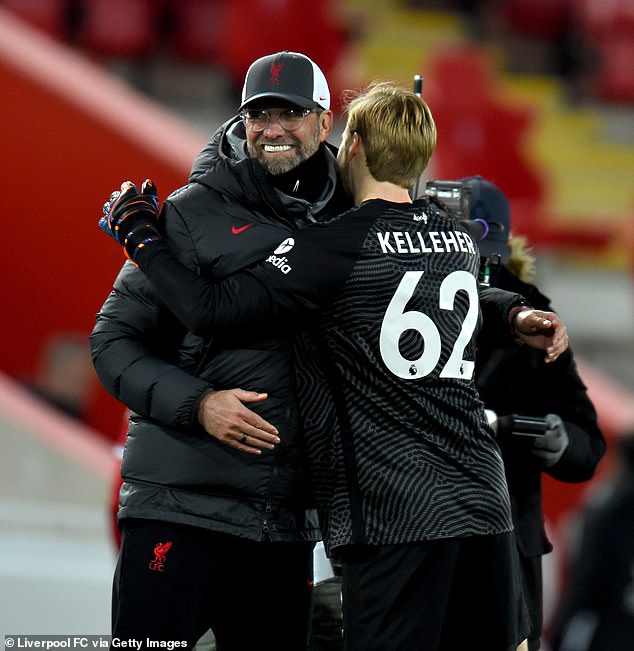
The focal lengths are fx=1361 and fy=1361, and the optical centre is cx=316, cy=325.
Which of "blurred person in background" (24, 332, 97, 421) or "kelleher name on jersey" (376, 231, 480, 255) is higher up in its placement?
"blurred person in background" (24, 332, 97, 421)

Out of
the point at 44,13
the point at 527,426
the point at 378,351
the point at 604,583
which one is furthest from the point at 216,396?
the point at 44,13

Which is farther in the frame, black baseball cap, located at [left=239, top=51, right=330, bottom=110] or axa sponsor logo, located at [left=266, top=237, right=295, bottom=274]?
black baseball cap, located at [left=239, top=51, right=330, bottom=110]

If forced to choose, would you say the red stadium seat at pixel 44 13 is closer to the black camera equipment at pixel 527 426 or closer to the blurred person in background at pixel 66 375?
the blurred person in background at pixel 66 375

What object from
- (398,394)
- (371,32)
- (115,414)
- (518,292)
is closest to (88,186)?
(115,414)

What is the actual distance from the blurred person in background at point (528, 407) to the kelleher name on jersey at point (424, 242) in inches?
15.8

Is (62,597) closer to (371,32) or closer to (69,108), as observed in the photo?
(69,108)

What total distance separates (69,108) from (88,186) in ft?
0.98

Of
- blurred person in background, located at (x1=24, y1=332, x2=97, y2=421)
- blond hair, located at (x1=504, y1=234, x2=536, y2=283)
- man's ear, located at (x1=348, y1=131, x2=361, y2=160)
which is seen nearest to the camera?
man's ear, located at (x1=348, y1=131, x2=361, y2=160)

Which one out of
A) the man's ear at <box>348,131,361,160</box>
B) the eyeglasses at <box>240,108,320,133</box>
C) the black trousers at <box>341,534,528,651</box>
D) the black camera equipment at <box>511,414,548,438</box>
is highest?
the eyeglasses at <box>240,108,320,133</box>

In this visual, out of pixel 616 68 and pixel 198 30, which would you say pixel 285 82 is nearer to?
pixel 198 30

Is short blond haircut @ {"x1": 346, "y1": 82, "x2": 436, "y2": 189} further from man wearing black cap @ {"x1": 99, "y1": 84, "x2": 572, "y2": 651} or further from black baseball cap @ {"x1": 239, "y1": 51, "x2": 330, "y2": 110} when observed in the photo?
black baseball cap @ {"x1": 239, "y1": 51, "x2": 330, "y2": 110}

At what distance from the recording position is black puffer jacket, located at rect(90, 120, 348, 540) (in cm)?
245

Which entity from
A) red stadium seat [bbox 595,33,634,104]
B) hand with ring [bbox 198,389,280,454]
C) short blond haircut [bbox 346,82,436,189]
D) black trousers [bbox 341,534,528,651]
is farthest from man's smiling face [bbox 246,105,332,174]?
red stadium seat [bbox 595,33,634,104]

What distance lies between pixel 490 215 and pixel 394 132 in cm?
64
